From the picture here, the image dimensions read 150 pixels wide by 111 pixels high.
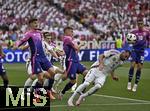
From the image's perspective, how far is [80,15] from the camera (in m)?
47.4

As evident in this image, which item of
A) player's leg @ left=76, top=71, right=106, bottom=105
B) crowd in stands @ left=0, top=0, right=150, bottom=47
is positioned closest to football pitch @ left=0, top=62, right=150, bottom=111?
player's leg @ left=76, top=71, right=106, bottom=105

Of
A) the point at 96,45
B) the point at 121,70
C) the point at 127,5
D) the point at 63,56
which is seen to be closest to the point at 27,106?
the point at 63,56

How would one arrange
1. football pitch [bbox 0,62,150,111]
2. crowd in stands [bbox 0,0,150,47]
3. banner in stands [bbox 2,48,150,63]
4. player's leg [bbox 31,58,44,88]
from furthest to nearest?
1. crowd in stands [bbox 0,0,150,47]
2. banner in stands [bbox 2,48,150,63]
3. player's leg [bbox 31,58,44,88]
4. football pitch [bbox 0,62,150,111]

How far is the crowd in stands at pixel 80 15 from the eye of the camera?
1732 inches

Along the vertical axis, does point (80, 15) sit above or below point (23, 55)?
above

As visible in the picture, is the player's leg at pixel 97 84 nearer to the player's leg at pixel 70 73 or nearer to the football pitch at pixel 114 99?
the football pitch at pixel 114 99

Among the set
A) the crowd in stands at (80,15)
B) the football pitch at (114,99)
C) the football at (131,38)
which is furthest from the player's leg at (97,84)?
the crowd in stands at (80,15)

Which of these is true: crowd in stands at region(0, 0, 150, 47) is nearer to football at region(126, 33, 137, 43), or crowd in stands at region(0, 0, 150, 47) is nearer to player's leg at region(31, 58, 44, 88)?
football at region(126, 33, 137, 43)

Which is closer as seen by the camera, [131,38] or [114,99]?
[114,99]

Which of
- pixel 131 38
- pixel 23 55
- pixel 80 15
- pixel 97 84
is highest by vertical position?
pixel 80 15

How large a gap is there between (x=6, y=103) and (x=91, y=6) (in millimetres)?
35487

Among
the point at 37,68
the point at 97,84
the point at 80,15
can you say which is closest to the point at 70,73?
the point at 37,68

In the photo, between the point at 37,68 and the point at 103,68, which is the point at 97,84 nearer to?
the point at 103,68

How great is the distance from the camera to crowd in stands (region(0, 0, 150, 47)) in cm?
4400
